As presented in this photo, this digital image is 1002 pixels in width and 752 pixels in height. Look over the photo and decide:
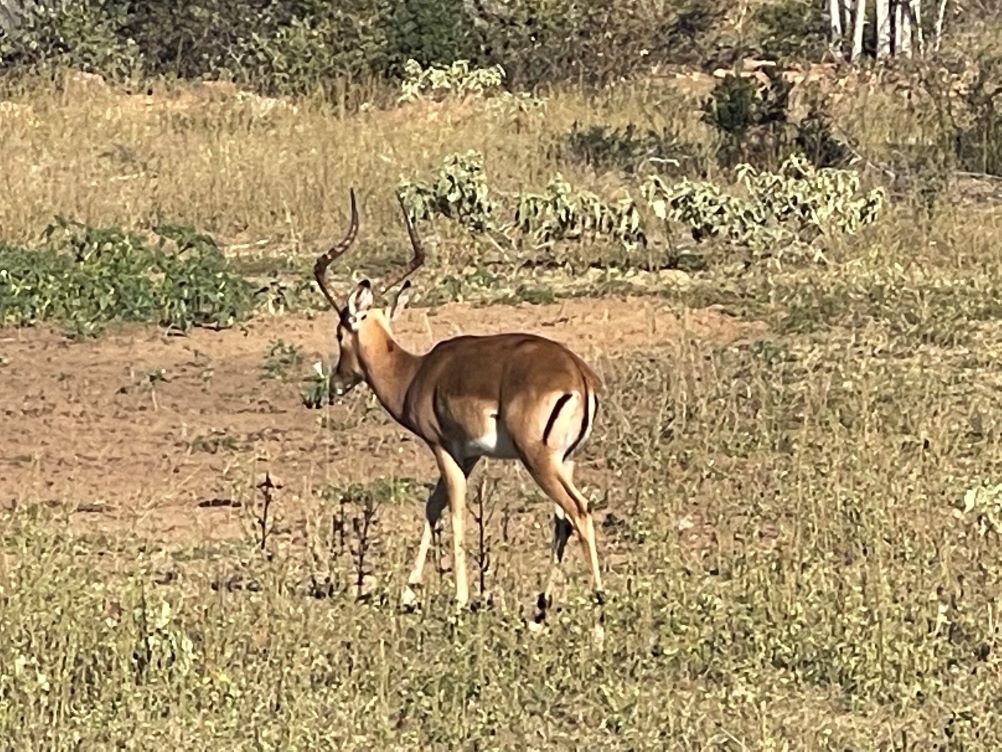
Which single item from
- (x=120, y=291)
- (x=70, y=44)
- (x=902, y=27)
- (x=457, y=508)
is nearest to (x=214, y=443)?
(x=457, y=508)

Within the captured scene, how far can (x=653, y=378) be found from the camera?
32.9ft

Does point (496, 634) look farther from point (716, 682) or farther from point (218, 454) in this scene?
point (218, 454)

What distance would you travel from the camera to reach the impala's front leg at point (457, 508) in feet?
21.9

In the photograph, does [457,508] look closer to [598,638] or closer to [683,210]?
[598,638]

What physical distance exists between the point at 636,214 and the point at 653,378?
3.33m

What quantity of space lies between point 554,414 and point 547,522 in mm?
1609

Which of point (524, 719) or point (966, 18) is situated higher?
point (966, 18)

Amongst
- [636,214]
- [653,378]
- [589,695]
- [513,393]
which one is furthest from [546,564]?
[636,214]

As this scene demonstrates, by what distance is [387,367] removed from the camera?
7.52 m

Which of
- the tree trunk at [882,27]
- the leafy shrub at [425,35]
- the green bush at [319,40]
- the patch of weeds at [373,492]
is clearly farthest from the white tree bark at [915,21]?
the patch of weeds at [373,492]

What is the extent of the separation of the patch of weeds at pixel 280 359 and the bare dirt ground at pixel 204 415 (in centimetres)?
4

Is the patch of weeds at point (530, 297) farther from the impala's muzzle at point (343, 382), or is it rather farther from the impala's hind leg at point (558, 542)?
the impala's hind leg at point (558, 542)

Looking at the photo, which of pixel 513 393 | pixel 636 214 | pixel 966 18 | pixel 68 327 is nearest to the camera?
pixel 513 393

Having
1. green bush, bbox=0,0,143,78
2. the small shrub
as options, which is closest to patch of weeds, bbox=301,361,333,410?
the small shrub
